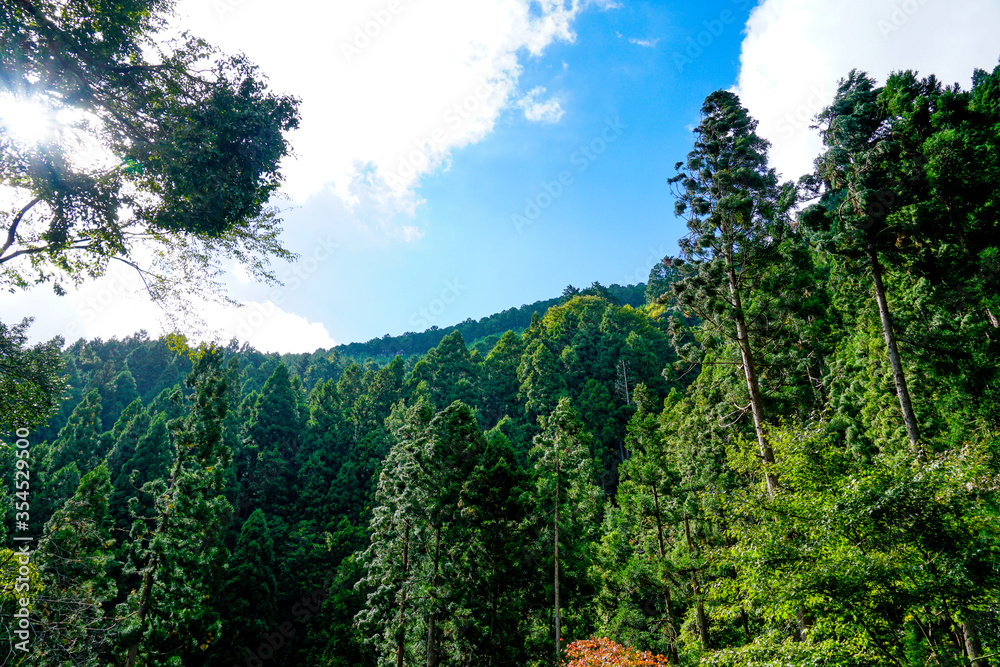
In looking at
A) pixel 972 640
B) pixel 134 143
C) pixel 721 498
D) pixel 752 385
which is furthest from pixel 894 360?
pixel 134 143

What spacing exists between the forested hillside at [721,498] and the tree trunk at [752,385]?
0.09 meters

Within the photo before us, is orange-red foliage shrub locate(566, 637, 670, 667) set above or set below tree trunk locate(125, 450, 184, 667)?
below

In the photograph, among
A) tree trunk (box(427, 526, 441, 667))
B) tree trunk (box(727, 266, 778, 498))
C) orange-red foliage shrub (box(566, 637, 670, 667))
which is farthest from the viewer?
tree trunk (box(427, 526, 441, 667))

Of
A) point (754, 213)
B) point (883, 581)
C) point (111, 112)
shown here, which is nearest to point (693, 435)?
point (754, 213)

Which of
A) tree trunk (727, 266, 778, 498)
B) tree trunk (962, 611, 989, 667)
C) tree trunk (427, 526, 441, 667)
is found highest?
tree trunk (727, 266, 778, 498)

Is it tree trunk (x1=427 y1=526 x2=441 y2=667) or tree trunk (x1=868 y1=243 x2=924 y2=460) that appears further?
tree trunk (x1=427 y1=526 x2=441 y2=667)

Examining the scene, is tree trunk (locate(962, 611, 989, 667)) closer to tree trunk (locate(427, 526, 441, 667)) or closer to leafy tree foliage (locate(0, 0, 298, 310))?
leafy tree foliage (locate(0, 0, 298, 310))

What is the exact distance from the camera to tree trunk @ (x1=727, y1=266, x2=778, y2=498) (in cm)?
1153

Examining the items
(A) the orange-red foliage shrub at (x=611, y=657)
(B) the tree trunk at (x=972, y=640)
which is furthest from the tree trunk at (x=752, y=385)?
(A) the orange-red foliage shrub at (x=611, y=657)

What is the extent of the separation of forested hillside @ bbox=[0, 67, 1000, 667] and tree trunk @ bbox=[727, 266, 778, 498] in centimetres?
9

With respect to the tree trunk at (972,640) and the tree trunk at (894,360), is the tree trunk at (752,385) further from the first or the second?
the tree trunk at (894,360)

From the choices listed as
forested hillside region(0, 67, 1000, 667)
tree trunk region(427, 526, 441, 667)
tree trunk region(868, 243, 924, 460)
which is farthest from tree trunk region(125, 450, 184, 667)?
tree trunk region(868, 243, 924, 460)

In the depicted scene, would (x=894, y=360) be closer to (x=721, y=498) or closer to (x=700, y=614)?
(x=721, y=498)

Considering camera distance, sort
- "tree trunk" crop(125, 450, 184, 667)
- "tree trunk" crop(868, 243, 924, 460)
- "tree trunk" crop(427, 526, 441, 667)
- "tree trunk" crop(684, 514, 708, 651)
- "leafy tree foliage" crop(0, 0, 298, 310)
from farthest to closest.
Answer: "tree trunk" crop(427, 526, 441, 667) < "tree trunk" crop(684, 514, 708, 651) < "tree trunk" crop(125, 450, 184, 667) < "tree trunk" crop(868, 243, 924, 460) < "leafy tree foliage" crop(0, 0, 298, 310)
